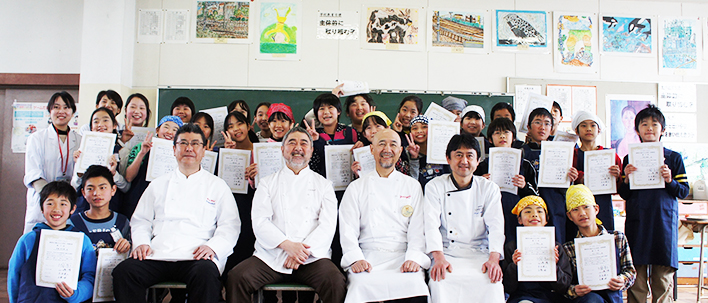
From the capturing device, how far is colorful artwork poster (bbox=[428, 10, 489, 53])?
5938mm

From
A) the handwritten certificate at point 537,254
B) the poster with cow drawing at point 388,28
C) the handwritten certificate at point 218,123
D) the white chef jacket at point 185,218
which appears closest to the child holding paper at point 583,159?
the handwritten certificate at point 537,254

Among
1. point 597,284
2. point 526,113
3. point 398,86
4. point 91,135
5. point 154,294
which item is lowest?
point 154,294

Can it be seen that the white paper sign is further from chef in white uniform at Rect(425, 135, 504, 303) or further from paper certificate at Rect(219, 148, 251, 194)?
chef in white uniform at Rect(425, 135, 504, 303)

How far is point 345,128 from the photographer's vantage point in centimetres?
396

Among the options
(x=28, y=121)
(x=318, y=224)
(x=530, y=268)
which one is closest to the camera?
(x=530, y=268)

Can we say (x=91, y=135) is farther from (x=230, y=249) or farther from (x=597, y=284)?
(x=597, y=284)

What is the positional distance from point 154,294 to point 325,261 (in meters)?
1.25

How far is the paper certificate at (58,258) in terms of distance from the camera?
8.40ft

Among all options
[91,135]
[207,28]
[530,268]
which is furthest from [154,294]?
[207,28]

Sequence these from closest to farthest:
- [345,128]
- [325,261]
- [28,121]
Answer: [325,261] → [345,128] → [28,121]

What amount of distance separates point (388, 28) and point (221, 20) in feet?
7.83

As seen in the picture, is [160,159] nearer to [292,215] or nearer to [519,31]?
[292,215]

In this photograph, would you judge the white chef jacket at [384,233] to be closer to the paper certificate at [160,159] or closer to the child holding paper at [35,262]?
the paper certificate at [160,159]

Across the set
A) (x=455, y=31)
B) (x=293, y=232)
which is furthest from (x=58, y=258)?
(x=455, y=31)
